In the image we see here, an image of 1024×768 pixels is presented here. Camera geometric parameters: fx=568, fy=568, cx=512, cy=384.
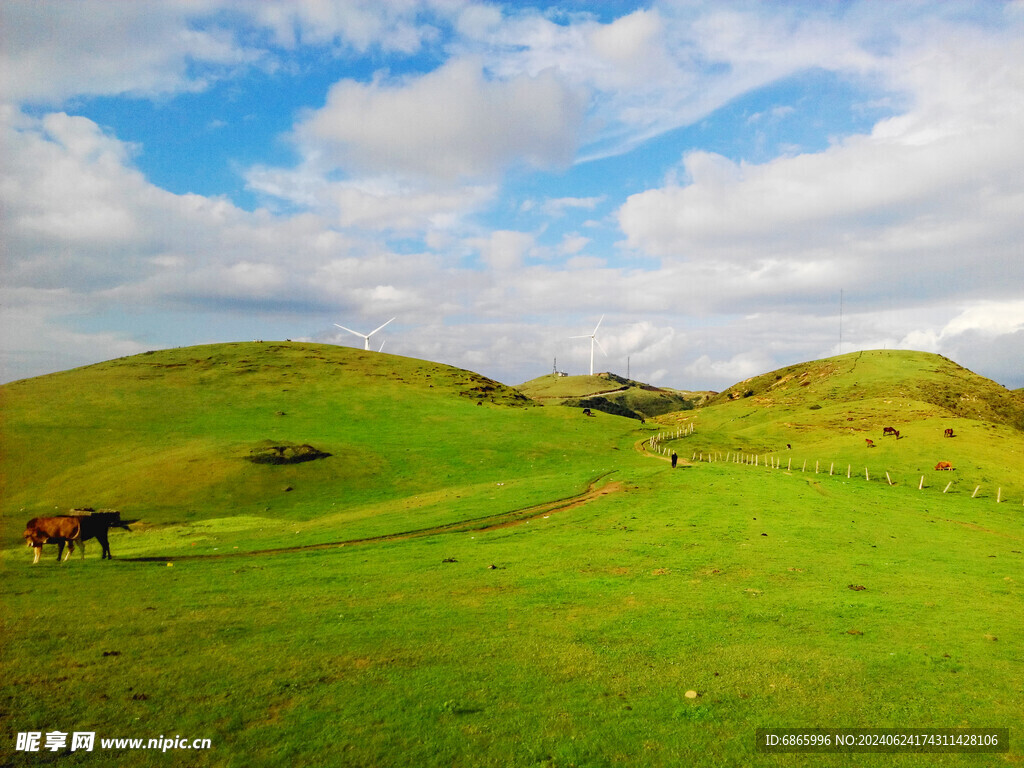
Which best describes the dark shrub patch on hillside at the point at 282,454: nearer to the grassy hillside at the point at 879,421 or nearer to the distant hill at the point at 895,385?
the grassy hillside at the point at 879,421

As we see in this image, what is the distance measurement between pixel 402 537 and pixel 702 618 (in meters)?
19.2

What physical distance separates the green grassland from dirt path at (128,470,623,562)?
303 mm

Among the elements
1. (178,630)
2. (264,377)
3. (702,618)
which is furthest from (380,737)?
(264,377)

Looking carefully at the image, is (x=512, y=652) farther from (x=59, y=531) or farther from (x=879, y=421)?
(x=879, y=421)

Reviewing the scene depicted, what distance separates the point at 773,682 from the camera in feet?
45.3

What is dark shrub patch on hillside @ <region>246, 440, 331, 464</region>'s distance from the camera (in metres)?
58.6

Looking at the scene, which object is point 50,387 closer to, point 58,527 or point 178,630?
point 58,527

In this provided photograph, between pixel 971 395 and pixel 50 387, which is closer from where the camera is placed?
pixel 50 387

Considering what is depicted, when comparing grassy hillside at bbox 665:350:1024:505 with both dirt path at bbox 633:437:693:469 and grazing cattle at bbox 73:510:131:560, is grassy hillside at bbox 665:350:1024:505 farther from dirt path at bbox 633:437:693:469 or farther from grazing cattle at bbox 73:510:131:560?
grazing cattle at bbox 73:510:131:560

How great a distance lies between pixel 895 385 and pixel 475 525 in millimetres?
121846

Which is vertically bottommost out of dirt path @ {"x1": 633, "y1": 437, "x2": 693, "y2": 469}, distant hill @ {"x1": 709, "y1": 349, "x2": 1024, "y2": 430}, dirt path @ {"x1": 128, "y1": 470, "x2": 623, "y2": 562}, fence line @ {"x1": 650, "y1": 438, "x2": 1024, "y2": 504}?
dirt path @ {"x1": 128, "y1": 470, "x2": 623, "y2": 562}

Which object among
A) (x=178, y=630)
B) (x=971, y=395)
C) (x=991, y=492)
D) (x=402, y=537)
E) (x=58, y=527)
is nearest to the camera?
(x=178, y=630)

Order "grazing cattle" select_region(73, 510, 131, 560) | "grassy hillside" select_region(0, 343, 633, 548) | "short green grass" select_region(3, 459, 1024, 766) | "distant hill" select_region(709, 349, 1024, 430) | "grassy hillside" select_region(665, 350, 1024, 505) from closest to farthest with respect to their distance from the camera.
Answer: "short green grass" select_region(3, 459, 1024, 766) → "grazing cattle" select_region(73, 510, 131, 560) → "grassy hillside" select_region(0, 343, 633, 548) → "grassy hillside" select_region(665, 350, 1024, 505) → "distant hill" select_region(709, 349, 1024, 430)

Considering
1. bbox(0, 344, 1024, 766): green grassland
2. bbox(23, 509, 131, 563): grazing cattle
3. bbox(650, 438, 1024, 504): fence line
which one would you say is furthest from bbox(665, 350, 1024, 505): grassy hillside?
bbox(23, 509, 131, 563): grazing cattle
